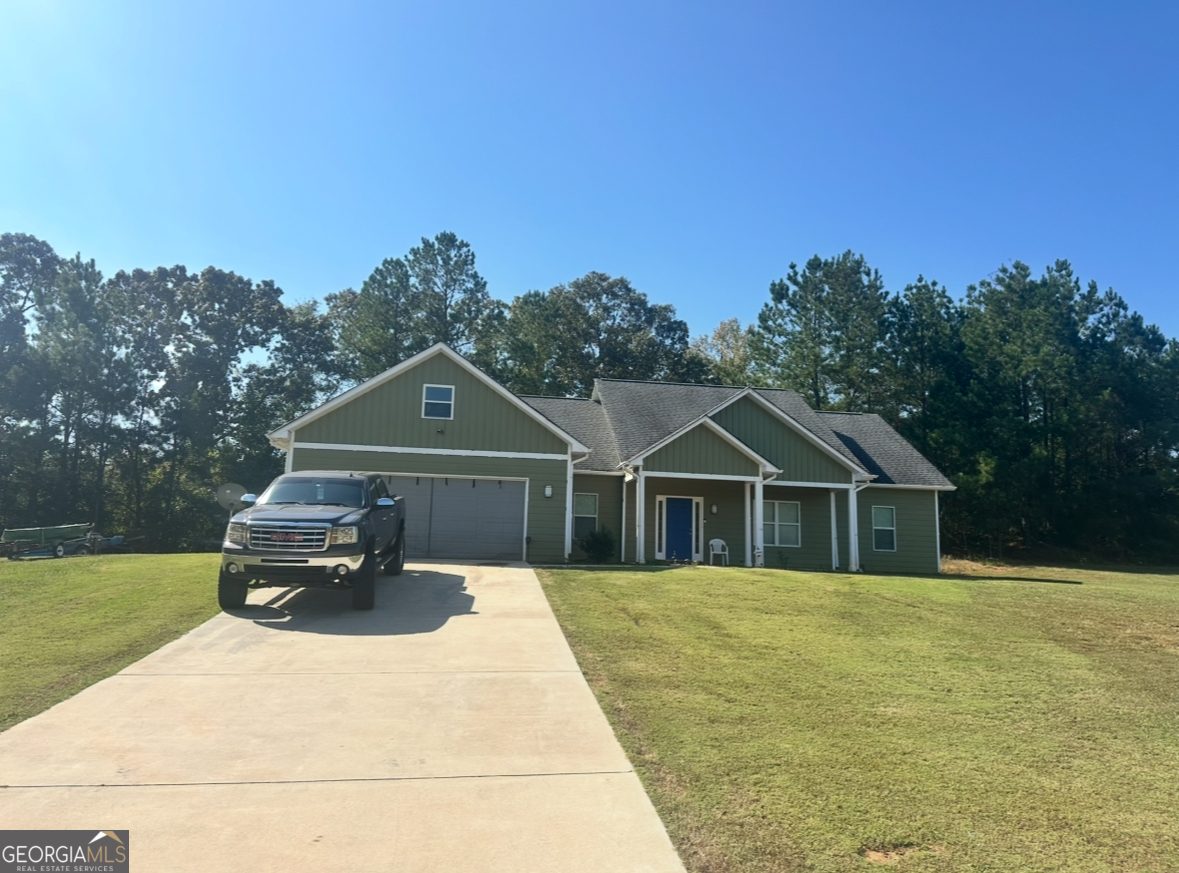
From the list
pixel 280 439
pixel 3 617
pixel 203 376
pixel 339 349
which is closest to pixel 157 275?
pixel 203 376

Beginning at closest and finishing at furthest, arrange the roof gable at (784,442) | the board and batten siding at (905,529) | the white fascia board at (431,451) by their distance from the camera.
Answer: the white fascia board at (431,451) → the roof gable at (784,442) → the board and batten siding at (905,529)

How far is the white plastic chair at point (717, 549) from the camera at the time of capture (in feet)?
64.2

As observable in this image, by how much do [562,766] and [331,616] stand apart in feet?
18.9

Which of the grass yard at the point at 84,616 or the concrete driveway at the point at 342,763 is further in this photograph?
the grass yard at the point at 84,616

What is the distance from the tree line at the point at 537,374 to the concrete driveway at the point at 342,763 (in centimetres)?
3099

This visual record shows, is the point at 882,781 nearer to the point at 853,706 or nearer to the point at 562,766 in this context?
the point at 853,706

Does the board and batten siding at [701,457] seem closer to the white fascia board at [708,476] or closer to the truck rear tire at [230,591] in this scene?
the white fascia board at [708,476]

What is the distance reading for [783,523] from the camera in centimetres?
2130

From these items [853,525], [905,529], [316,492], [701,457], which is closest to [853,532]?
[853,525]

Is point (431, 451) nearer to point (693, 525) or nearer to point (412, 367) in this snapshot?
point (412, 367)

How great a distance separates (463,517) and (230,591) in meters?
8.09

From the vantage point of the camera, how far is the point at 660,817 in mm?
3971

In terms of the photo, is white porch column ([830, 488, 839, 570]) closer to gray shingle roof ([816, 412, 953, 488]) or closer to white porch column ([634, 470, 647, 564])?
gray shingle roof ([816, 412, 953, 488])

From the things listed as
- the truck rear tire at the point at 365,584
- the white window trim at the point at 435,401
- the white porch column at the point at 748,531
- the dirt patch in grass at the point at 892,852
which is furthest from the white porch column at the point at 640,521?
the dirt patch in grass at the point at 892,852
